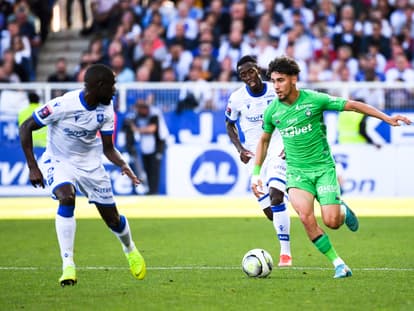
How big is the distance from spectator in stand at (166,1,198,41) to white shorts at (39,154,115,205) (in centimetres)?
1536

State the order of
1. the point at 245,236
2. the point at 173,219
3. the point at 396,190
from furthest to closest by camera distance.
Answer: the point at 396,190 < the point at 173,219 < the point at 245,236

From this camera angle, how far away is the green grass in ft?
29.7

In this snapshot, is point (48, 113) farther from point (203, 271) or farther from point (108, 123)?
point (203, 271)

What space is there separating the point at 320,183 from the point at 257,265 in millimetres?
1032

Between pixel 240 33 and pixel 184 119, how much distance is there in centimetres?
286

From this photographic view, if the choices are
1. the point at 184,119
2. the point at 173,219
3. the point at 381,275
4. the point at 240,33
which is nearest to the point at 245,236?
the point at 173,219

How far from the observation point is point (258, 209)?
20.8 m

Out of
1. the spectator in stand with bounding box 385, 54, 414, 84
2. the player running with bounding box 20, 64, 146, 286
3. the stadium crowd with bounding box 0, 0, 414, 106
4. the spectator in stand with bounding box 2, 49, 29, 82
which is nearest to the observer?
the player running with bounding box 20, 64, 146, 286

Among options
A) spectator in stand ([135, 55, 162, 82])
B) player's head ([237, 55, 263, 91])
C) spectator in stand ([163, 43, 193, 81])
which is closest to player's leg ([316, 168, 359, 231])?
player's head ([237, 55, 263, 91])

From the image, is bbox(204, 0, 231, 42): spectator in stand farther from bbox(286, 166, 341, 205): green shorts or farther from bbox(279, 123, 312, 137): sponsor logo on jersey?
bbox(286, 166, 341, 205): green shorts

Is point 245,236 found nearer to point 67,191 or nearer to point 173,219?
point 173,219

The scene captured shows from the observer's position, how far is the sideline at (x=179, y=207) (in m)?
19.6

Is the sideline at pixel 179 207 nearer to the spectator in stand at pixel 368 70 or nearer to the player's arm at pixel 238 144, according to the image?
the spectator in stand at pixel 368 70

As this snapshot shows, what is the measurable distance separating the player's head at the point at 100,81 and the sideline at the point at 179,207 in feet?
30.1
